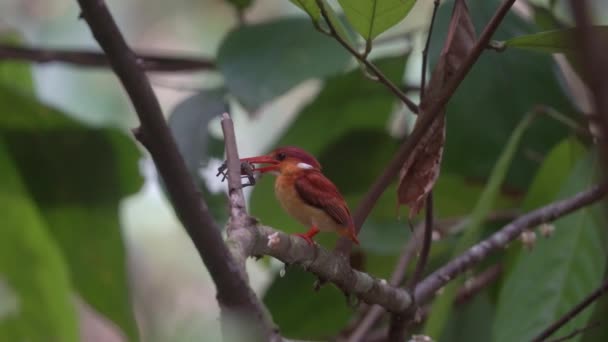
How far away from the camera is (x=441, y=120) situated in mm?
747

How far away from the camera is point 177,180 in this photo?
51 cm

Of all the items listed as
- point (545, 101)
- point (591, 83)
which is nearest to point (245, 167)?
point (591, 83)

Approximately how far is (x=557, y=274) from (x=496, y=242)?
187 mm

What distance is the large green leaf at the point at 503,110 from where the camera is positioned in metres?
1.54

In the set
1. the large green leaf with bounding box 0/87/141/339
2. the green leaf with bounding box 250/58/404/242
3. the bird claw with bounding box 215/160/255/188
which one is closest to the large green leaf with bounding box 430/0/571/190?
the green leaf with bounding box 250/58/404/242

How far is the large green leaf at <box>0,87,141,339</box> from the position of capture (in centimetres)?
170

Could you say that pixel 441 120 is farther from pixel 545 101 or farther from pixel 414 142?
pixel 545 101

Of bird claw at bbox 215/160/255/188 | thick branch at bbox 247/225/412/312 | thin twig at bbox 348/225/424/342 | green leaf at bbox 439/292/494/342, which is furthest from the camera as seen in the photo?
green leaf at bbox 439/292/494/342

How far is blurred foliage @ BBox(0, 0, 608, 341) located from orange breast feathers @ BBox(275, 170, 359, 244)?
43 centimetres

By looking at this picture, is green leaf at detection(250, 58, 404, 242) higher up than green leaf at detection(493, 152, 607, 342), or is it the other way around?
green leaf at detection(250, 58, 404, 242)

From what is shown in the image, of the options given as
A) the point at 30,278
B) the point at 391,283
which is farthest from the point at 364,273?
the point at 30,278

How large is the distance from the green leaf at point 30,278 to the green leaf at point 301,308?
14.6 inches

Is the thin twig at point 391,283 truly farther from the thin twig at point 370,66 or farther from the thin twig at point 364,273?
the thin twig at point 370,66

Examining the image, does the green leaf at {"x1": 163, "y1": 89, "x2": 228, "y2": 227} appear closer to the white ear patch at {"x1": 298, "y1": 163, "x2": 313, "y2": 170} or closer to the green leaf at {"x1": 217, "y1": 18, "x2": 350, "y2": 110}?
the green leaf at {"x1": 217, "y1": 18, "x2": 350, "y2": 110}
